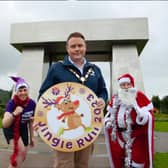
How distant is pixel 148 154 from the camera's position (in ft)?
13.2

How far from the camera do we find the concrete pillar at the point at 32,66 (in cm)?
1143

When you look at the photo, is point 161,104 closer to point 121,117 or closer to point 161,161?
point 161,161

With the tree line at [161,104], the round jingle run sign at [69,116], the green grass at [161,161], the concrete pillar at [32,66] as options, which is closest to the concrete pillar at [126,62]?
the concrete pillar at [32,66]

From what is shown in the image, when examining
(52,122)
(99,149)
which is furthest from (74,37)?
(99,149)

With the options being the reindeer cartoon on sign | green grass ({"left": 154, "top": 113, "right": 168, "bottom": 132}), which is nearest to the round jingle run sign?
the reindeer cartoon on sign

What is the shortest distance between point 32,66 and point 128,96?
8.22 meters

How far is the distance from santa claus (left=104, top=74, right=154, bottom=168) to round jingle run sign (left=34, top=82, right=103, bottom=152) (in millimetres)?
702

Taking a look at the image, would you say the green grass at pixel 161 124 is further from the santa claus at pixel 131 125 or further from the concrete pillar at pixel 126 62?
the santa claus at pixel 131 125

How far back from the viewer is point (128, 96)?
3877 mm

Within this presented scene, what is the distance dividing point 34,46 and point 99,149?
5.66 metres

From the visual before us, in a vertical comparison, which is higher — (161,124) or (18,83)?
(18,83)

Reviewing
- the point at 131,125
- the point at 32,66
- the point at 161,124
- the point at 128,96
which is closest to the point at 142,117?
the point at 131,125

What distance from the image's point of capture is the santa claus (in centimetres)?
390

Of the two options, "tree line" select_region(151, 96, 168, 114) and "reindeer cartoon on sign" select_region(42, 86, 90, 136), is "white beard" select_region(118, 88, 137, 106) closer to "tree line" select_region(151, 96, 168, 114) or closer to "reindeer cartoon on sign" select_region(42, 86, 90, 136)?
"reindeer cartoon on sign" select_region(42, 86, 90, 136)
